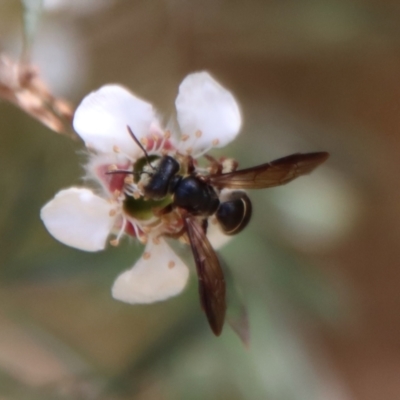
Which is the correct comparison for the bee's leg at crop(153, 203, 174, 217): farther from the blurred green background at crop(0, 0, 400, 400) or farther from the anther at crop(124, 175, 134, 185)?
the blurred green background at crop(0, 0, 400, 400)

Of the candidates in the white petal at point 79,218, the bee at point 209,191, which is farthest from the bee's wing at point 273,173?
the white petal at point 79,218

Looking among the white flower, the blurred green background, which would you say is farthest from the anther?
the blurred green background

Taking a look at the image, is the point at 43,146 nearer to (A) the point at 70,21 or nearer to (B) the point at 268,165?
(A) the point at 70,21

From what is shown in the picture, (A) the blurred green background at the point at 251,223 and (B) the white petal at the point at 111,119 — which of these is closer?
(B) the white petal at the point at 111,119

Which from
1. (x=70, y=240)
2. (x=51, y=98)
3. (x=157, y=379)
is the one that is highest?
(x=51, y=98)

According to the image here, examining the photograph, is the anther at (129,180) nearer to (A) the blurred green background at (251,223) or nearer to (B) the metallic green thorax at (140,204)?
(B) the metallic green thorax at (140,204)

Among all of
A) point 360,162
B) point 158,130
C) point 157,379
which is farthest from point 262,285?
point 158,130
